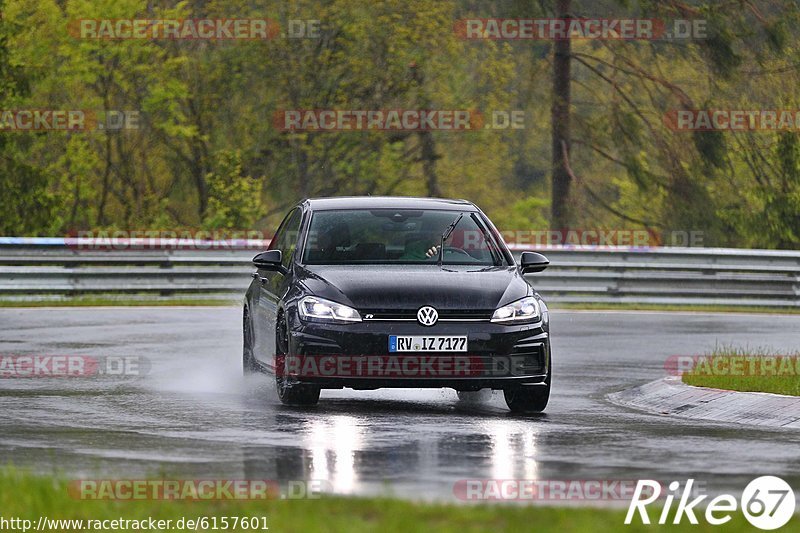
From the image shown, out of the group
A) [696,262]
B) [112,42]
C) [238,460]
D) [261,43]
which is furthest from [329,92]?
[238,460]

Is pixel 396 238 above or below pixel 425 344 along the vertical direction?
above

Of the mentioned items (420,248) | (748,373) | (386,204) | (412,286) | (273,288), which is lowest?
(748,373)

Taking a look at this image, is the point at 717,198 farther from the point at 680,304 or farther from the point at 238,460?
the point at 238,460

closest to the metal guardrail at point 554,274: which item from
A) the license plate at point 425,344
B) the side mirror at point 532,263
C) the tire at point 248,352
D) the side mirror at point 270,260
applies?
the tire at point 248,352

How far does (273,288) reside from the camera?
45.6 ft

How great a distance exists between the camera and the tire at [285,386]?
1270cm

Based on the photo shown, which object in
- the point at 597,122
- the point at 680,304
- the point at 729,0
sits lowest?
the point at 680,304

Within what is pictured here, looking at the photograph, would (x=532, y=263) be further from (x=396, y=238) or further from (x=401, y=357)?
(x=401, y=357)

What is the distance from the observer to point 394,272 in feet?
42.2

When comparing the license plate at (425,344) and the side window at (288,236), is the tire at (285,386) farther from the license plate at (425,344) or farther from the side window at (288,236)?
the side window at (288,236)

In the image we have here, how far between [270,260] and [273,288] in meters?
0.25

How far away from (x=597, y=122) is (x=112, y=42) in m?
12.0

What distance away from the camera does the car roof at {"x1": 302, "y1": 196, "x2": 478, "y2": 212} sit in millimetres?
14117

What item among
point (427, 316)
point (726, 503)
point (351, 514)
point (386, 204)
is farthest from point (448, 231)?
point (351, 514)
